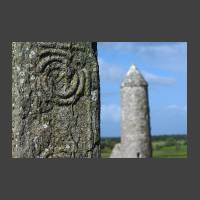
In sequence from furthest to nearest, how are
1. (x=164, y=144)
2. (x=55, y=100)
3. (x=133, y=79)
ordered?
(x=164, y=144) < (x=133, y=79) < (x=55, y=100)

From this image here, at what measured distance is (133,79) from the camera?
2720 centimetres

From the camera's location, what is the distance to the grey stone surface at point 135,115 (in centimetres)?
2719

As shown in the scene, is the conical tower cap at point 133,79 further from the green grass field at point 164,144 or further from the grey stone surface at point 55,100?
the grey stone surface at point 55,100

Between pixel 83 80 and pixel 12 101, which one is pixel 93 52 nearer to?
pixel 83 80

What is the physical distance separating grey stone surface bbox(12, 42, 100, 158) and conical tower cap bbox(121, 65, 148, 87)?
64.8 ft

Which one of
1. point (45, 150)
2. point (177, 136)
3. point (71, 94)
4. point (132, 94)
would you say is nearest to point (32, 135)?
point (45, 150)

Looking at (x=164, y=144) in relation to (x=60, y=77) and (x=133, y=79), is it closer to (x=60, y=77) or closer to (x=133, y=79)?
(x=133, y=79)

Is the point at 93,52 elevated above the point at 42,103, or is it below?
above

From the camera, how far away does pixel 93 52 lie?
7.47 m

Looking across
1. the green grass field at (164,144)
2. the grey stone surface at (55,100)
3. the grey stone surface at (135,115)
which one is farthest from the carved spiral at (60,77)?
the green grass field at (164,144)

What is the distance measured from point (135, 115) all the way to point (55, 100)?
66.0ft

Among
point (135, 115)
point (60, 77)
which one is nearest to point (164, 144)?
point (135, 115)

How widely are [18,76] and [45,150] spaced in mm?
958

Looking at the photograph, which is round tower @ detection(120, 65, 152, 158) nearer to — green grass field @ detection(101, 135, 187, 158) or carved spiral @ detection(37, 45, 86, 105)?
green grass field @ detection(101, 135, 187, 158)
